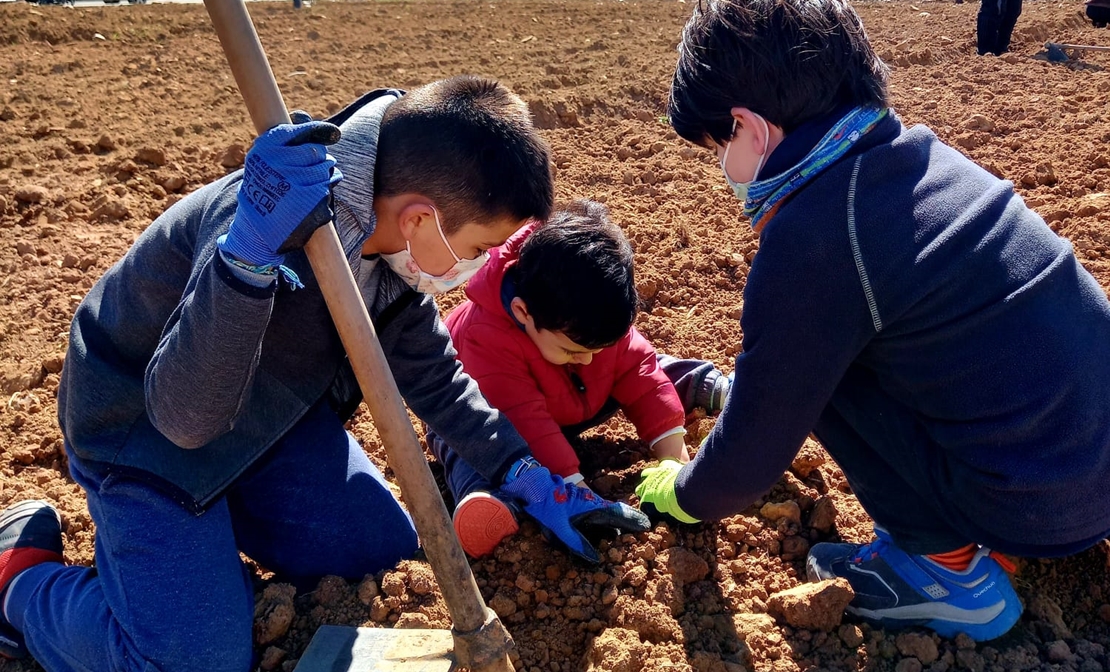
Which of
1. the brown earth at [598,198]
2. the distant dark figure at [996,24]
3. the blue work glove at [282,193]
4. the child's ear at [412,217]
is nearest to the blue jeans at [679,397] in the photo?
the brown earth at [598,198]

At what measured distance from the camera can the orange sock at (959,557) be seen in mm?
2252

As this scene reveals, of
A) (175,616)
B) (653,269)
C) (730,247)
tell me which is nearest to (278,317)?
(175,616)

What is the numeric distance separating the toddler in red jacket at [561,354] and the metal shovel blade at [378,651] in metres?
0.39

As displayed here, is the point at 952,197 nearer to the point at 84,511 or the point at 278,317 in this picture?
the point at 278,317

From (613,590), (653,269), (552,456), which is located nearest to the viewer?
(613,590)

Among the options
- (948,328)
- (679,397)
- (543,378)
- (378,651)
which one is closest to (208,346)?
(378,651)

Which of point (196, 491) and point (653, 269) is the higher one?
point (196, 491)

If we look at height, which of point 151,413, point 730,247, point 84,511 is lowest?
point 730,247

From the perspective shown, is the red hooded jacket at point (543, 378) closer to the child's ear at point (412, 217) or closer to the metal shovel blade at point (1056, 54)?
the child's ear at point (412, 217)

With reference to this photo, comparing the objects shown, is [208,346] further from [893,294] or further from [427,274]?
[893,294]

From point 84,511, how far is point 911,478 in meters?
2.28

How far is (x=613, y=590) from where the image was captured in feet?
7.97

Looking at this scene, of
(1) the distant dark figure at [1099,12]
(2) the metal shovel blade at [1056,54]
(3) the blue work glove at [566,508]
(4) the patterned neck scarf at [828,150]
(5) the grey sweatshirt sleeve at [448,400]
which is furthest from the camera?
(1) the distant dark figure at [1099,12]

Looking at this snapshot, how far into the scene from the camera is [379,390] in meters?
1.86
